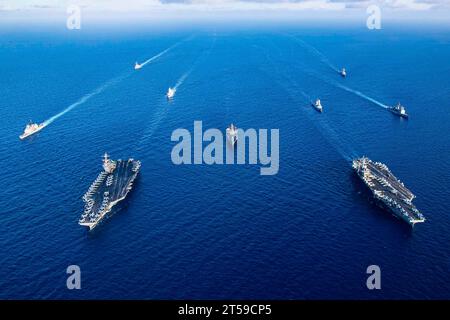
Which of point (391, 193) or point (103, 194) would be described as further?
point (391, 193)

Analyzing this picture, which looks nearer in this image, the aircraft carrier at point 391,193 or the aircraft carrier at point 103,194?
the aircraft carrier at point 103,194

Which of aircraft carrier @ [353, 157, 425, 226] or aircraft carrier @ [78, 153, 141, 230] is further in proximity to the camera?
aircraft carrier @ [353, 157, 425, 226]

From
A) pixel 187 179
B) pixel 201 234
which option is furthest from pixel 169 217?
pixel 187 179

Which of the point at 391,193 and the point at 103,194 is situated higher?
the point at 391,193
